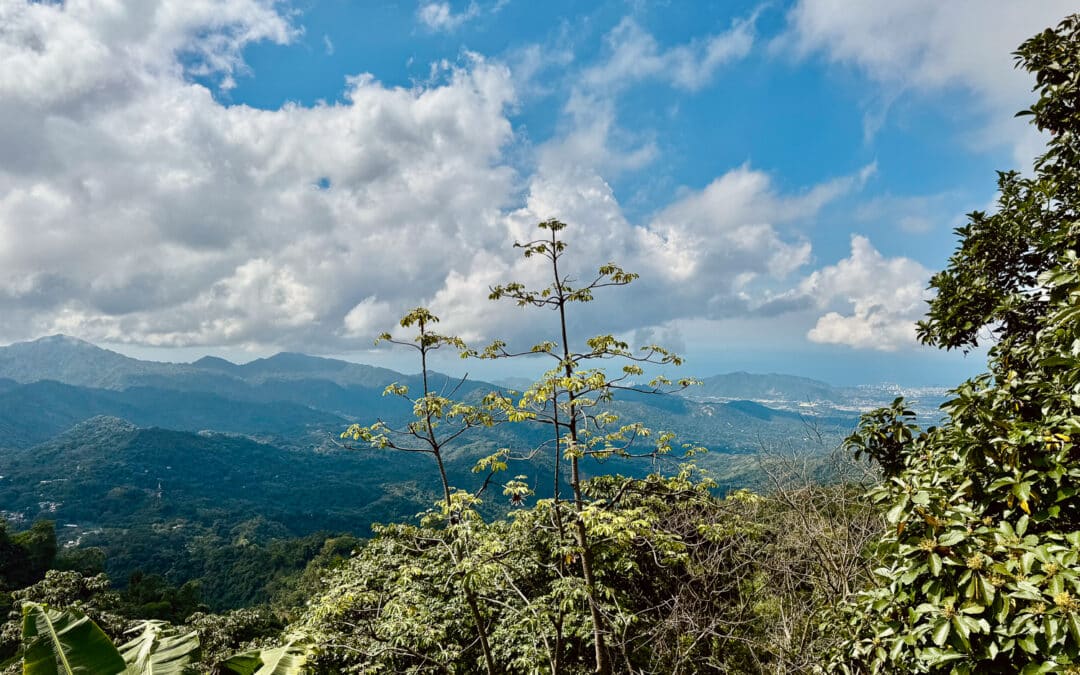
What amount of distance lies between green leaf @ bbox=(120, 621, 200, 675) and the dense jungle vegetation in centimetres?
1

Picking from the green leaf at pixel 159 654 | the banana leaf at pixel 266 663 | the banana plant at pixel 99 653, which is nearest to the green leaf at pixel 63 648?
the banana plant at pixel 99 653

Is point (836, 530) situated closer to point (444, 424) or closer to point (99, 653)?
point (444, 424)

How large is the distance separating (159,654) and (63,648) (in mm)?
459

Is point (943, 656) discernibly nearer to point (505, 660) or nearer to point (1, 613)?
point (505, 660)

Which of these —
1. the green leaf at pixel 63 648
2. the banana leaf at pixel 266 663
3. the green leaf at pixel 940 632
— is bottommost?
the banana leaf at pixel 266 663

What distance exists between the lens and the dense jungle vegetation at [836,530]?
263 centimetres

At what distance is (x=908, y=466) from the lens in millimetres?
4391

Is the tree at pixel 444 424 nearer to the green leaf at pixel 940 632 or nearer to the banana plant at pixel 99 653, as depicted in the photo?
the banana plant at pixel 99 653

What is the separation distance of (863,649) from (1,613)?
3783cm

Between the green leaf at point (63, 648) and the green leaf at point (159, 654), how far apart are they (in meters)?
0.16

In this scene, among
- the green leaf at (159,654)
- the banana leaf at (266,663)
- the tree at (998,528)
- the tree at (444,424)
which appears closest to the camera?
the tree at (998,528)

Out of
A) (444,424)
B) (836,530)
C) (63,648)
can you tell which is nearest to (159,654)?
(63,648)

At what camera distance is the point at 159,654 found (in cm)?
289

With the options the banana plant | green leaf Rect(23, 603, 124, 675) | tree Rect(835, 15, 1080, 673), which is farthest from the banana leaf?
tree Rect(835, 15, 1080, 673)
